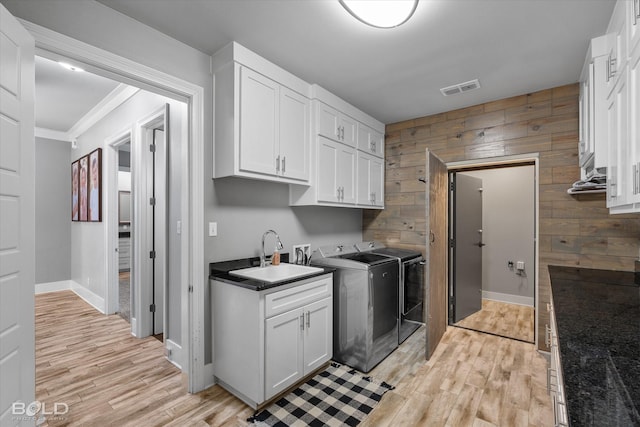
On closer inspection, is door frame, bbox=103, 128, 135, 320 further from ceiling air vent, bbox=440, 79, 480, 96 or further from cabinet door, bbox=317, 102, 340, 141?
ceiling air vent, bbox=440, 79, 480, 96

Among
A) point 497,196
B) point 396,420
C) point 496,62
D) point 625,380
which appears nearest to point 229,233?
point 396,420

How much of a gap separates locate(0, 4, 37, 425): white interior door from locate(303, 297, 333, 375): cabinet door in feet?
5.02

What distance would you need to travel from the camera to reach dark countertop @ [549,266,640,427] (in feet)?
2.21

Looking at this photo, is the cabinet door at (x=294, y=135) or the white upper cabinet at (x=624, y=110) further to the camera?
the cabinet door at (x=294, y=135)

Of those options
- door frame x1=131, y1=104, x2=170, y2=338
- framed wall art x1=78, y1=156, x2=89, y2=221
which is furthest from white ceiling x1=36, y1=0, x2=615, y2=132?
framed wall art x1=78, y1=156, x2=89, y2=221

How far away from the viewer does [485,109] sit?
318 cm

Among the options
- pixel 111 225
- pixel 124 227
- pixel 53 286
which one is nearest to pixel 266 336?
pixel 111 225

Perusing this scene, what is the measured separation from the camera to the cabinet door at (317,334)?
2279mm

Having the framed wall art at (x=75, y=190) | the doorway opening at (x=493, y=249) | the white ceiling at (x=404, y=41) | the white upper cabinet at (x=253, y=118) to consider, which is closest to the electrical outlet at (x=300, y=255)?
the white upper cabinet at (x=253, y=118)

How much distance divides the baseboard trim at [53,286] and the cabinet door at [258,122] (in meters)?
4.79

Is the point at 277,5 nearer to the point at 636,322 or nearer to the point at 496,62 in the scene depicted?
the point at 496,62

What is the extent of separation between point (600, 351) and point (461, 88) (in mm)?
2473

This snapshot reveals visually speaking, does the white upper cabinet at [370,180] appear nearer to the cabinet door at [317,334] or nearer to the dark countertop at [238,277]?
the dark countertop at [238,277]

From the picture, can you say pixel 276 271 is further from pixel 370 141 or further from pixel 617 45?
pixel 617 45
